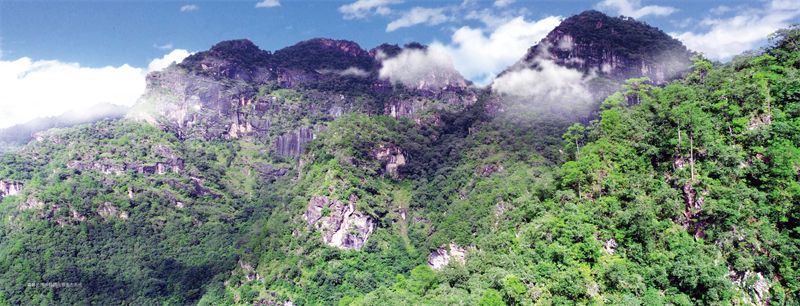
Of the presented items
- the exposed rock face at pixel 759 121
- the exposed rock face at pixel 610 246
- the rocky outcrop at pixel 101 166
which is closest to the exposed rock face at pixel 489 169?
the exposed rock face at pixel 759 121

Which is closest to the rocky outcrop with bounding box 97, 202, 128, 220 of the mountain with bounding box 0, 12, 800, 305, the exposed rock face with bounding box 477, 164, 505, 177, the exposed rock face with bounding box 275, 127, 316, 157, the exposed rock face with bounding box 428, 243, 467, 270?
the mountain with bounding box 0, 12, 800, 305

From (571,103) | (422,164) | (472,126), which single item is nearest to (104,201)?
(422,164)

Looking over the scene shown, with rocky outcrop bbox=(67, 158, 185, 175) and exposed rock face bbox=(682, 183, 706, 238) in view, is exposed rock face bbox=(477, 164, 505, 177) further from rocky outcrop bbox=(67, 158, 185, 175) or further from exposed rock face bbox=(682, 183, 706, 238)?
rocky outcrop bbox=(67, 158, 185, 175)

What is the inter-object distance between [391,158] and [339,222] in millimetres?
34224

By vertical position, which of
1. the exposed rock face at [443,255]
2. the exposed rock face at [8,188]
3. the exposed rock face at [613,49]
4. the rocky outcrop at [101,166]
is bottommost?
the exposed rock face at [443,255]

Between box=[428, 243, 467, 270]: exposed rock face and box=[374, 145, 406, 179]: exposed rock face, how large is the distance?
39554 millimetres

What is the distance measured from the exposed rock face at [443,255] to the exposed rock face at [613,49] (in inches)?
2951

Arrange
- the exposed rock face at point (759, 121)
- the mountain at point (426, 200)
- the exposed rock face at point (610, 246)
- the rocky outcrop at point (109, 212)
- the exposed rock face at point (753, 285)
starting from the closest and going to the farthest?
the exposed rock face at point (753, 285), the mountain at point (426, 200), the exposed rock face at point (610, 246), the exposed rock face at point (759, 121), the rocky outcrop at point (109, 212)

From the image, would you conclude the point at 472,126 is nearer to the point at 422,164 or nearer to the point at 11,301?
the point at 422,164

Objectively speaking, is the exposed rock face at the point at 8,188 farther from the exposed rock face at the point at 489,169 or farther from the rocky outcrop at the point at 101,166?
the exposed rock face at the point at 489,169

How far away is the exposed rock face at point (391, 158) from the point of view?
490ft

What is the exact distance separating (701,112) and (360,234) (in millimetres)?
76732

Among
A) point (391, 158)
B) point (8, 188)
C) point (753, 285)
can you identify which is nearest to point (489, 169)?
point (391, 158)

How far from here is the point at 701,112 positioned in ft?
196
